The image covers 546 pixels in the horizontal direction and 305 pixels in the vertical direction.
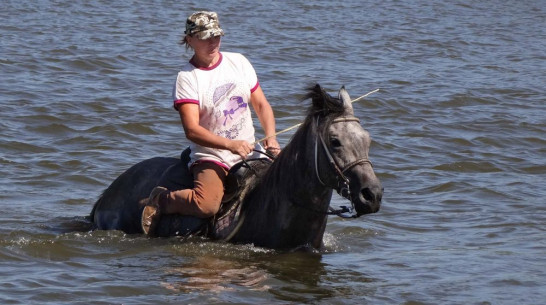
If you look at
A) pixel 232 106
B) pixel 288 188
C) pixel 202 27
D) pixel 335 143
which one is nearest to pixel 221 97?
pixel 232 106

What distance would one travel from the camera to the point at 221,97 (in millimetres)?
7707

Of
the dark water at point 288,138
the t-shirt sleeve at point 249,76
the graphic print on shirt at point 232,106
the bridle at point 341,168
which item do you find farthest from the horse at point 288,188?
the t-shirt sleeve at point 249,76

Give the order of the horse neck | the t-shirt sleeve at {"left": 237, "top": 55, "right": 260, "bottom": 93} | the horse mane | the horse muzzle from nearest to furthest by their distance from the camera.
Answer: the horse muzzle
the horse mane
the horse neck
the t-shirt sleeve at {"left": 237, "top": 55, "right": 260, "bottom": 93}

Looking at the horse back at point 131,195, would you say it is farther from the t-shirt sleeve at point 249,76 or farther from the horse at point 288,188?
the t-shirt sleeve at point 249,76

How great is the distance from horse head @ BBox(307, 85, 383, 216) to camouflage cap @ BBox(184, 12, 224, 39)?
0.85m

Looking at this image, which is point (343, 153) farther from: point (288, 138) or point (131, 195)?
point (288, 138)

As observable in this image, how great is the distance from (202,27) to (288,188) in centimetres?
128

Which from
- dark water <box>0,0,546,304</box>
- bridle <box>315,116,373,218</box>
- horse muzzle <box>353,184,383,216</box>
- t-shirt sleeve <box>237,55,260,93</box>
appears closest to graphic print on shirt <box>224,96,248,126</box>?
t-shirt sleeve <box>237,55,260,93</box>

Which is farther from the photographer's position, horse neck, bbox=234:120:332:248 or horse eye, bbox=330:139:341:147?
horse neck, bbox=234:120:332:248

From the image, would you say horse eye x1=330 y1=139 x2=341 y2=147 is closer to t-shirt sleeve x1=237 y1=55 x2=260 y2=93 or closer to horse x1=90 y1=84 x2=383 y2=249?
horse x1=90 y1=84 x2=383 y2=249

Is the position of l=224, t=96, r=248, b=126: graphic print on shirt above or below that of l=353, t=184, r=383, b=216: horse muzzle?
above

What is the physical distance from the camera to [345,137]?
7.24 m

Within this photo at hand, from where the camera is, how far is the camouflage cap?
7629 mm

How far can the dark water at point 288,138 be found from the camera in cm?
762
